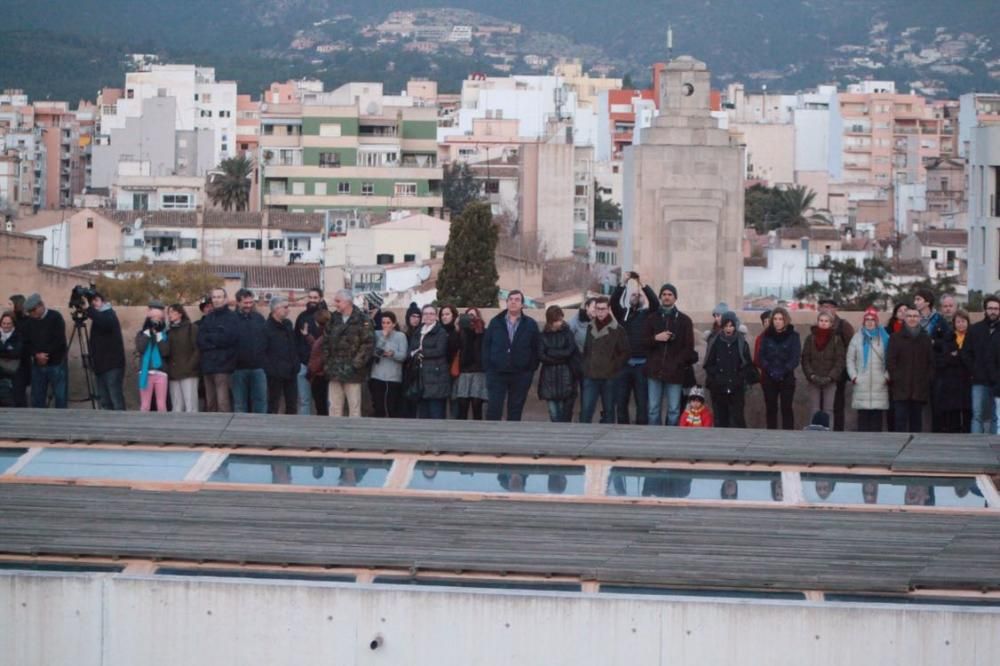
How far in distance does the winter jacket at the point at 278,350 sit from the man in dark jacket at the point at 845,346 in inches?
166

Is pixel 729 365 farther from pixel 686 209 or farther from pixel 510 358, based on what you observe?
pixel 686 209

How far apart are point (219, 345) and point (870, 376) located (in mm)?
5014

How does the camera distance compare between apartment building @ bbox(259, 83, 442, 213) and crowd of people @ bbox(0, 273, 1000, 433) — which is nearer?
crowd of people @ bbox(0, 273, 1000, 433)

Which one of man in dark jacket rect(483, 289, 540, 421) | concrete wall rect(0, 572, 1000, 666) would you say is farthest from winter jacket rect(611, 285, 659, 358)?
concrete wall rect(0, 572, 1000, 666)

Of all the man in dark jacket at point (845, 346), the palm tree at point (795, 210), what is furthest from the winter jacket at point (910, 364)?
the palm tree at point (795, 210)

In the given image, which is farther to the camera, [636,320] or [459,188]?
[459,188]

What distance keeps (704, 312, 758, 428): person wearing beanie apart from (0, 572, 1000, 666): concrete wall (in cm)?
711

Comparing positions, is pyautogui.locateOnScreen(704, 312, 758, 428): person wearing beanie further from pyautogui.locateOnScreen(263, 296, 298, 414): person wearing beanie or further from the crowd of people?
pyautogui.locateOnScreen(263, 296, 298, 414): person wearing beanie

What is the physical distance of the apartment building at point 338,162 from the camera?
111062 mm

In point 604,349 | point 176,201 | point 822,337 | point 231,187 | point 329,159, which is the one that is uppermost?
point 329,159

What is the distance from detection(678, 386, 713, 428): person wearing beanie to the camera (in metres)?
17.0

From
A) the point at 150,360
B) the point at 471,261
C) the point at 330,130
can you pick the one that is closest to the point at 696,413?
the point at 150,360

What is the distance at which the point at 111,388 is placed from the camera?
18203mm

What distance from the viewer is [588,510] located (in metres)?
12.5
